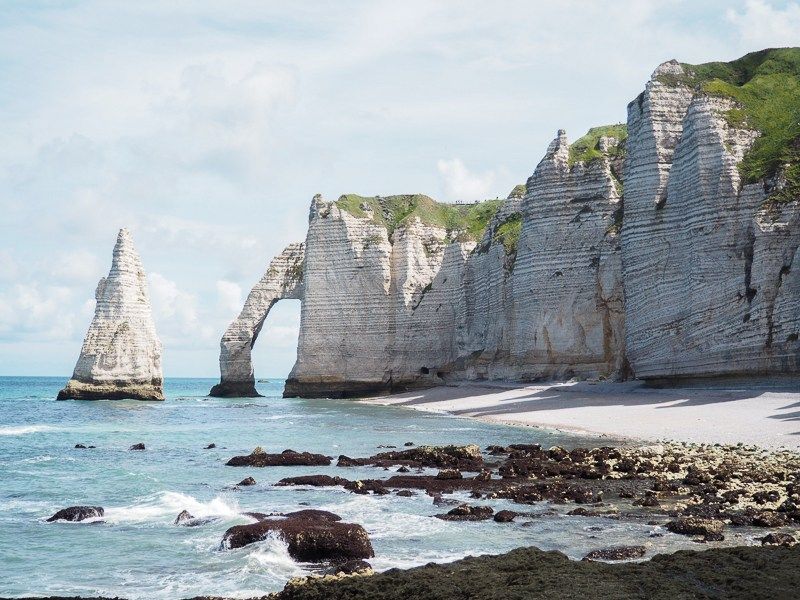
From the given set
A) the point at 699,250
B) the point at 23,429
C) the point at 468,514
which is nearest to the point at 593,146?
the point at 699,250

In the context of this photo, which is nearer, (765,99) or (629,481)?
(629,481)

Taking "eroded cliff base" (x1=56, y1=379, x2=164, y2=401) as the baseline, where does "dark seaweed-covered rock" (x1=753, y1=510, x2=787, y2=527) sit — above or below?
below

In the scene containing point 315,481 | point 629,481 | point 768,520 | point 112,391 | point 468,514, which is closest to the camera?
point 768,520

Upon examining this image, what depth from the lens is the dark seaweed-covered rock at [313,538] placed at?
12281 millimetres

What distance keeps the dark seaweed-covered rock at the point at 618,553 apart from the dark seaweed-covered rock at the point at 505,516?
112 inches

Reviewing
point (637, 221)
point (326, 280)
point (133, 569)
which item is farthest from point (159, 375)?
point (133, 569)

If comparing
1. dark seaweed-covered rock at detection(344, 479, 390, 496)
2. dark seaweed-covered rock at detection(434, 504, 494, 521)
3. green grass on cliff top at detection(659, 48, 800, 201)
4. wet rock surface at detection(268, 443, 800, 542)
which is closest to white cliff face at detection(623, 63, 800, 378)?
green grass on cliff top at detection(659, 48, 800, 201)

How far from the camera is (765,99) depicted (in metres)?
37.3

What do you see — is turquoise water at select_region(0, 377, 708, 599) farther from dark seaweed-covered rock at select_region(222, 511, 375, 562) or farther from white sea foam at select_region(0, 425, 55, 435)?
white sea foam at select_region(0, 425, 55, 435)

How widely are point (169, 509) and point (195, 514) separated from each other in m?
1.11

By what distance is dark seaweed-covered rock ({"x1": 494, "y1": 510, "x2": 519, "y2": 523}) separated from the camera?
14.7 meters

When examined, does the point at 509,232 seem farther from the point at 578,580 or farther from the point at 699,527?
the point at 578,580

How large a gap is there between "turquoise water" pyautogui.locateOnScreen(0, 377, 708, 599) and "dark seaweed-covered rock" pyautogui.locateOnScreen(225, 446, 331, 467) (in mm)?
548

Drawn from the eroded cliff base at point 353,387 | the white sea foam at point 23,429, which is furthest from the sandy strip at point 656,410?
the white sea foam at point 23,429
